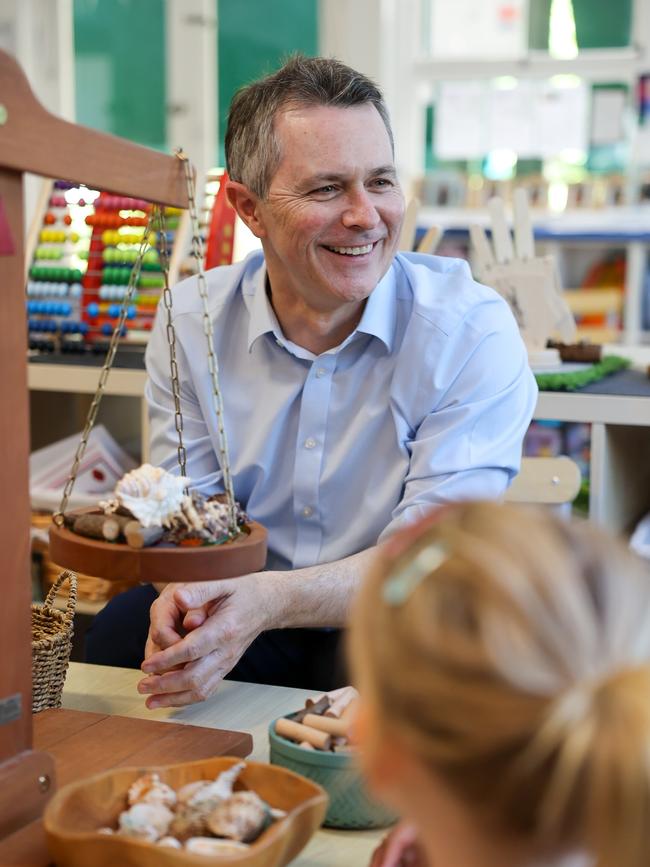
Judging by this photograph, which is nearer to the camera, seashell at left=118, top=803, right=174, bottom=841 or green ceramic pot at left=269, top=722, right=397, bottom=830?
seashell at left=118, top=803, right=174, bottom=841

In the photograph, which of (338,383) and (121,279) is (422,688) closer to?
(338,383)

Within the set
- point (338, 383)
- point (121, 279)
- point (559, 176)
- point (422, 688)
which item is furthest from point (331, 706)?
point (559, 176)

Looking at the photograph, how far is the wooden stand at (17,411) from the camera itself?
0.98 meters

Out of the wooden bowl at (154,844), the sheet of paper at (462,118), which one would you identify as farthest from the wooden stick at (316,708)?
the sheet of paper at (462,118)

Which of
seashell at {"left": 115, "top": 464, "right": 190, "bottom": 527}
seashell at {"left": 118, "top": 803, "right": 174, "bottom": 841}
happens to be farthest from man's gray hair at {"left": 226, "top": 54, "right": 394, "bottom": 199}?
seashell at {"left": 118, "top": 803, "right": 174, "bottom": 841}

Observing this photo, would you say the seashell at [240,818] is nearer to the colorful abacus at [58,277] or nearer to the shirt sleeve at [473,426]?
the shirt sleeve at [473,426]

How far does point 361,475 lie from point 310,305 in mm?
276

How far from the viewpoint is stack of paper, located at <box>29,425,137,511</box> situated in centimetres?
271

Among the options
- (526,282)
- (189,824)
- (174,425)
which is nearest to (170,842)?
(189,824)

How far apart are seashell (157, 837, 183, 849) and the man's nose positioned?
3.30 ft

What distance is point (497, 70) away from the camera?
5.55 m

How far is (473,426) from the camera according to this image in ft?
5.61

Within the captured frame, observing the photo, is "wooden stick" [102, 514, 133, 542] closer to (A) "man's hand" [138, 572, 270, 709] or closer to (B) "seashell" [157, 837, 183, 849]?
(B) "seashell" [157, 837, 183, 849]

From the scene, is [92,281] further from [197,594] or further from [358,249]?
[197,594]
